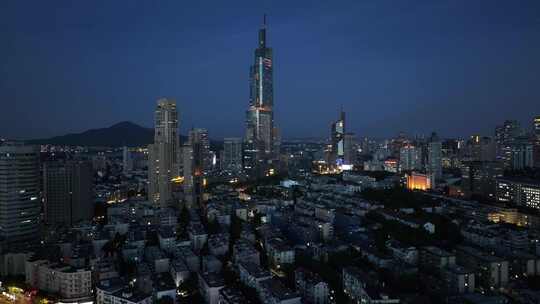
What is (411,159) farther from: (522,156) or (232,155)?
(232,155)

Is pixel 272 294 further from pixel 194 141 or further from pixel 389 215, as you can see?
pixel 194 141

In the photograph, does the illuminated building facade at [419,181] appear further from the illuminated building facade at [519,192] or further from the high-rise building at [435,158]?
the illuminated building facade at [519,192]

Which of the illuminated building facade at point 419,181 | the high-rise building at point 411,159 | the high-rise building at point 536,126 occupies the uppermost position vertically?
the high-rise building at point 536,126

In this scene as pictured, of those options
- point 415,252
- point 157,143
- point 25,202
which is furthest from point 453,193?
point 25,202

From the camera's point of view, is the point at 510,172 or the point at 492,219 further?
the point at 510,172

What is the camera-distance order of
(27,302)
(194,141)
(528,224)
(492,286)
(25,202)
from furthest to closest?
1. (194,141)
2. (528,224)
3. (25,202)
4. (492,286)
5. (27,302)

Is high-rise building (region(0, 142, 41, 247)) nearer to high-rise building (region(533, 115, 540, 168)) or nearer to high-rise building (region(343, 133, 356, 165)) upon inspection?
high-rise building (region(533, 115, 540, 168))

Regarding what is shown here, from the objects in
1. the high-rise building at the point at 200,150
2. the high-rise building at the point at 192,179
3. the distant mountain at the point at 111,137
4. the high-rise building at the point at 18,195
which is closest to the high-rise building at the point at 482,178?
the high-rise building at the point at 192,179

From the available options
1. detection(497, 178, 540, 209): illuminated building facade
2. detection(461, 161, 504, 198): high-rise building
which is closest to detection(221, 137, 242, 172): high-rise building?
detection(461, 161, 504, 198): high-rise building
